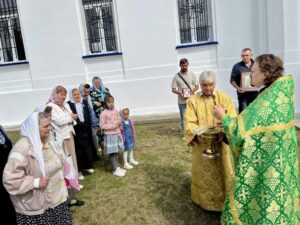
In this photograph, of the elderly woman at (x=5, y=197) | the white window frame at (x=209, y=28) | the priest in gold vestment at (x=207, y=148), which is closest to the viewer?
the elderly woman at (x=5, y=197)

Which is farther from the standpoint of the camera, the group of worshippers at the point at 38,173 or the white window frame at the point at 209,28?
the white window frame at the point at 209,28

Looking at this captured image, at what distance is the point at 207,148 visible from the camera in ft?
12.4

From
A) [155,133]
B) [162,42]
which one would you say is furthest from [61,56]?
[155,133]

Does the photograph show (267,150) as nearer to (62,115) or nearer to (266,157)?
(266,157)

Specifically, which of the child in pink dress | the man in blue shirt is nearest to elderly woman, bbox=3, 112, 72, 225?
the child in pink dress

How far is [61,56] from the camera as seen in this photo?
1023 centimetres

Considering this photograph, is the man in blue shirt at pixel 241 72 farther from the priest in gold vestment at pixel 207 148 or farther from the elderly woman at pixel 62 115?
the elderly woman at pixel 62 115

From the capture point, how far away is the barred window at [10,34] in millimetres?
10461

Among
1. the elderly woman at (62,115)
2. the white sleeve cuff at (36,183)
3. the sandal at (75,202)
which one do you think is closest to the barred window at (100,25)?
the elderly woman at (62,115)

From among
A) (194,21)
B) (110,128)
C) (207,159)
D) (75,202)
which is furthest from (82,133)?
(194,21)

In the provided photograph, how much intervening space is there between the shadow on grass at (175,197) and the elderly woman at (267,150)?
1.28 meters

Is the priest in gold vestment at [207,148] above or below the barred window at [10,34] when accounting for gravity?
below

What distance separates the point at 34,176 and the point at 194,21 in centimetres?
847

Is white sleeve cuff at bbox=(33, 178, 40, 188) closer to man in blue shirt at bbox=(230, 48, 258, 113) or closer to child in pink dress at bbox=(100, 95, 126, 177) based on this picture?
child in pink dress at bbox=(100, 95, 126, 177)
